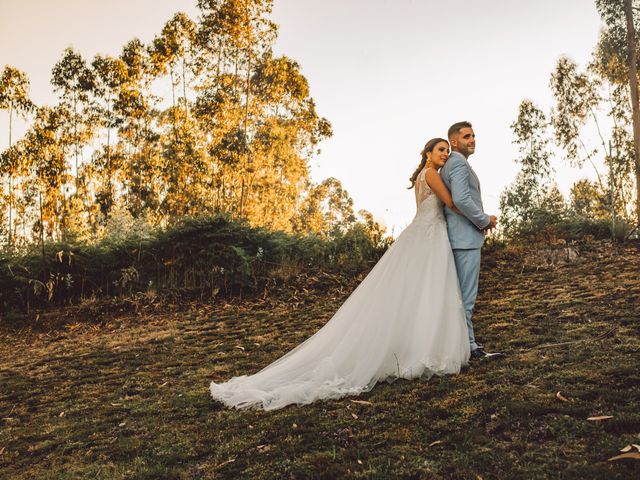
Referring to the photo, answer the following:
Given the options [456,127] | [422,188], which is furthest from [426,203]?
[456,127]

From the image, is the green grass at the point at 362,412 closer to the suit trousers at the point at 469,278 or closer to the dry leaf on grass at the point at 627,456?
the dry leaf on grass at the point at 627,456

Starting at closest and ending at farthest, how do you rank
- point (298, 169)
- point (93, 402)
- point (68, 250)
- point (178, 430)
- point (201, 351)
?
1. point (178, 430)
2. point (93, 402)
3. point (201, 351)
4. point (68, 250)
5. point (298, 169)

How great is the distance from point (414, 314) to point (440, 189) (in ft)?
4.16

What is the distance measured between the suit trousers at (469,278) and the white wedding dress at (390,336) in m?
0.10

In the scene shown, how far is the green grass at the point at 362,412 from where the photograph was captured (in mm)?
2576

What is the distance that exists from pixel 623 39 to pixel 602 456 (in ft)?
65.9

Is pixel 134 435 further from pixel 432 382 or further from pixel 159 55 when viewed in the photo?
pixel 159 55

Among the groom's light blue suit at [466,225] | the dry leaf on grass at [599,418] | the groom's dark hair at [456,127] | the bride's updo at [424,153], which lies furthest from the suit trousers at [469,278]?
the dry leaf on grass at [599,418]

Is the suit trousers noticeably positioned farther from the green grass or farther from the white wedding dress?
the green grass

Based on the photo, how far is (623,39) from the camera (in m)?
17.6

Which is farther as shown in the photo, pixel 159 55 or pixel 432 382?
pixel 159 55

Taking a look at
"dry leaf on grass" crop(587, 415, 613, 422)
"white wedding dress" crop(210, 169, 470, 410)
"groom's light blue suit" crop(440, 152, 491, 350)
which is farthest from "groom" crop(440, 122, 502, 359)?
"dry leaf on grass" crop(587, 415, 613, 422)

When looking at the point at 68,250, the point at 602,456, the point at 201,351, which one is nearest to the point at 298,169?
the point at 68,250

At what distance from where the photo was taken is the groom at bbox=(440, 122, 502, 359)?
4492 mm
